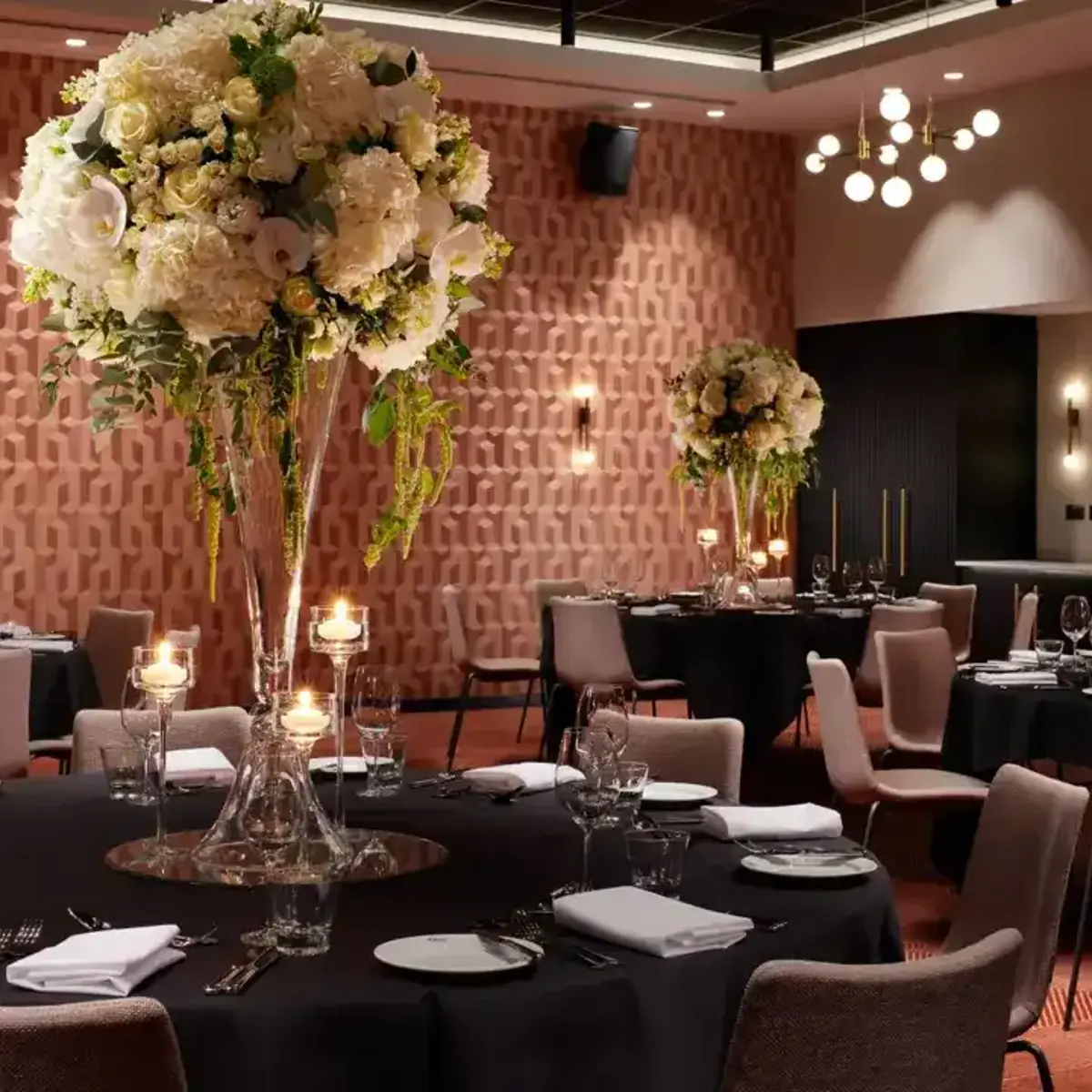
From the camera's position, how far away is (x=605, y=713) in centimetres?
322

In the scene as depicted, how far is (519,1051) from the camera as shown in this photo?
2.19m

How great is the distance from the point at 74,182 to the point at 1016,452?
9872mm

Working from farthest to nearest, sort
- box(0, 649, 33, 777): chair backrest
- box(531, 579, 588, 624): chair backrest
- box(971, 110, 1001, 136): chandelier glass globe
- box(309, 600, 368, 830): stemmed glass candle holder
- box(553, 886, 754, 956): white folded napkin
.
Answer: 1. box(531, 579, 588, 624): chair backrest
2. box(971, 110, 1001, 136): chandelier glass globe
3. box(0, 649, 33, 777): chair backrest
4. box(309, 600, 368, 830): stemmed glass candle holder
5. box(553, 886, 754, 956): white folded napkin

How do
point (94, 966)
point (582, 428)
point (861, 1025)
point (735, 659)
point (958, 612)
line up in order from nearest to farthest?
1. point (861, 1025)
2. point (94, 966)
3. point (735, 659)
4. point (958, 612)
5. point (582, 428)

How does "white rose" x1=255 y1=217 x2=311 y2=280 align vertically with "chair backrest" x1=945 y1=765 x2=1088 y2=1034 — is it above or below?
above

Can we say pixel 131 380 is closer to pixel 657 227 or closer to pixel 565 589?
pixel 565 589

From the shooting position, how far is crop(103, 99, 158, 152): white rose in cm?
263

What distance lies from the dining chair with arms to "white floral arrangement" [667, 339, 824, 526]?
1.75 meters

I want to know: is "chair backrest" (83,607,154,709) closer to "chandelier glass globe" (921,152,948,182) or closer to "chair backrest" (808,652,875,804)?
"chair backrest" (808,652,875,804)

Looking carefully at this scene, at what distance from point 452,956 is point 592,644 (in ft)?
19.0

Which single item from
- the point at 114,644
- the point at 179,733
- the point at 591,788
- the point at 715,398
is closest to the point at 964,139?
the point at 715,398

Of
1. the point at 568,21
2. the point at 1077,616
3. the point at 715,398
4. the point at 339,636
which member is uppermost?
the point at 568,21

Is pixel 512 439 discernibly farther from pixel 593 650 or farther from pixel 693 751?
pixel 693 751

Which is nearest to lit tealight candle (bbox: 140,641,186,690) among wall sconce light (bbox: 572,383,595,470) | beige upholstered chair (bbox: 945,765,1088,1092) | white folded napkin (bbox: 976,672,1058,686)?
beige upholstered chair (bbox: 945,765,1088,1092)
